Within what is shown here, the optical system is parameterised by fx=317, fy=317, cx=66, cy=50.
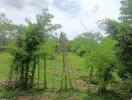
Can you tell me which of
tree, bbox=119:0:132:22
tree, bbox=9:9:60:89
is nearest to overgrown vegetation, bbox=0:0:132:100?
tree, bbox=9:9:60:89

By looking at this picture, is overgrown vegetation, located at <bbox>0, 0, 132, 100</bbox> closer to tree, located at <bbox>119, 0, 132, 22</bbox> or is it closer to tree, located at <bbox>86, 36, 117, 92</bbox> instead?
tree, located at <bbox>86, 36, 117, 92</bbox>

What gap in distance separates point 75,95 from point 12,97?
12.8 feet

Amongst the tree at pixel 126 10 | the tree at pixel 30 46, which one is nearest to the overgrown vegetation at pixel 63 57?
the tree at pixel 30 46

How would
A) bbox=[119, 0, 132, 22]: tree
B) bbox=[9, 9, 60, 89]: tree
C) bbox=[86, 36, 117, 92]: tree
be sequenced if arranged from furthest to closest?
bbox=[119, 0, 132, 22]: tree < bbox=[9, 9, 60, 89]: tree < bbox=[86, 36, 117, 92]: tree

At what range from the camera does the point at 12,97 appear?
774 inches

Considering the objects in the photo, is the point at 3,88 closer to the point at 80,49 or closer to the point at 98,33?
the point at 80,49

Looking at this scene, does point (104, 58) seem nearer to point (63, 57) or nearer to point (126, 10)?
point (63, 57)

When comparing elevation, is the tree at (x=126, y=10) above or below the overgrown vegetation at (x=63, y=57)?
above

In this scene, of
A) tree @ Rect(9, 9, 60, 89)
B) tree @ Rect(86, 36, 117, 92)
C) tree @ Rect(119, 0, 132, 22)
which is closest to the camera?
tree @ Rect(86, 36, 117, 92)

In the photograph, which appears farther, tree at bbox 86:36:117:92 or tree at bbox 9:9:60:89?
tree at bbox 9:9:60:89

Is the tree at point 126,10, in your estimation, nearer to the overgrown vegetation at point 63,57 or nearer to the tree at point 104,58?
the overgrown vegetation at point 63,57

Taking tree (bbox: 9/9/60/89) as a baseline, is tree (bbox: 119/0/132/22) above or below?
above

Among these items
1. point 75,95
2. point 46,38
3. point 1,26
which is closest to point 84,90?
point 75,95

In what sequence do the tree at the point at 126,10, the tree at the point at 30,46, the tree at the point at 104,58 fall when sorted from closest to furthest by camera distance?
the tree at the point at 104,58 → the tree at the point at 30,46 → the tree at the point at 126,10
